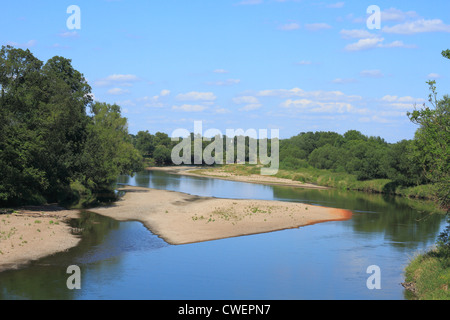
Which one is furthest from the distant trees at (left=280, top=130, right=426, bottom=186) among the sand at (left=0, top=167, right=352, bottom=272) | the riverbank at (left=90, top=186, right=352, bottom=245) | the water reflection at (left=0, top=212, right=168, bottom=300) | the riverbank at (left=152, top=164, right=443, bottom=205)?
the water reflection at (left=0, top=212, right=168, bottom=300)

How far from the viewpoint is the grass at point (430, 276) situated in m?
22.3

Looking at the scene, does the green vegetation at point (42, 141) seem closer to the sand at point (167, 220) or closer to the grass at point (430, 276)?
the sand at point (167, 220)

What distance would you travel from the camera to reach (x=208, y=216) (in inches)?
1836

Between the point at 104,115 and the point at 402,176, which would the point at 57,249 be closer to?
the point at 104,115

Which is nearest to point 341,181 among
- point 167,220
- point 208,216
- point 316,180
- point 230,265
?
point 316,180

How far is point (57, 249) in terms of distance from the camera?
32.2m

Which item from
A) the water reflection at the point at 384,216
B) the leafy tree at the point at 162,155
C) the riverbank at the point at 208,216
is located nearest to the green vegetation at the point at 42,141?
the riverbank at the point at 208,216

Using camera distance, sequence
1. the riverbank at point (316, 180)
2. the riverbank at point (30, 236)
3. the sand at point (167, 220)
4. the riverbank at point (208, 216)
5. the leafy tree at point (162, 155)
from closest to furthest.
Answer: the riverbank at point (30, 236) < the sand at point (167, 220) < the riverbank at point (208, 216) < the riverbank at point (316, 180) < the leafy tree at point (162, 155)

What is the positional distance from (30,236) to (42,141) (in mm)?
13034

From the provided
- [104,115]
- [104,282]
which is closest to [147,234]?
[104,282]

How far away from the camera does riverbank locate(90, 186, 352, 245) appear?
40.2 meters

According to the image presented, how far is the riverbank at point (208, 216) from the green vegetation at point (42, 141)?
5.28 m

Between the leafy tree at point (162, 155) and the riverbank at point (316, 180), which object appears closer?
the riverbank at point (316, 180)

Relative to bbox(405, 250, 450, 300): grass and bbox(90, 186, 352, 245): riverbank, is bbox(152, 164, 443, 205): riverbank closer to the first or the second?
bbox(90, 186, 352, 245): riverbank
